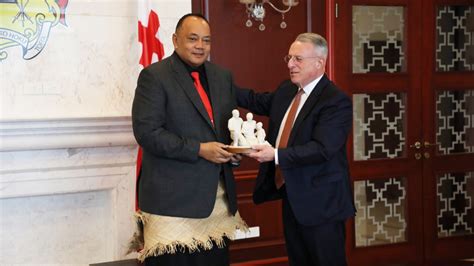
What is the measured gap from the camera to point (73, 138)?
379 cm

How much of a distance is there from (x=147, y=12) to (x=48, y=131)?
0.87m

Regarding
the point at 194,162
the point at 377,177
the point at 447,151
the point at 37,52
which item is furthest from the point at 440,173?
the point at 37,52

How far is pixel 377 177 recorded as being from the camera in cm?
481

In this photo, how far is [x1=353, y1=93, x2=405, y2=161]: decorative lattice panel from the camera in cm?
477

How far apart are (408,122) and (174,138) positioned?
8.01 ft

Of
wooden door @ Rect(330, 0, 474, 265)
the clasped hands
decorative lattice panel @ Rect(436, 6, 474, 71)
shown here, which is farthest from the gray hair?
decorative lattice panel @ Rect(436, 6, 474, 71)

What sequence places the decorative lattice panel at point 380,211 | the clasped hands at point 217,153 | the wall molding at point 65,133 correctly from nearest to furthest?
1. the clasped hands at point 217,153
2. the wall molding at point 65,133
3. the decorative lattice panel at point 380,211

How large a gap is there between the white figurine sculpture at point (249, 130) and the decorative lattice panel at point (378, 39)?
72.1 inches

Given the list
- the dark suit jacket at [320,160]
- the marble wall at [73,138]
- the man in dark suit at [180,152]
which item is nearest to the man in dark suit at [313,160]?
the dark suit jacket at [320,160]

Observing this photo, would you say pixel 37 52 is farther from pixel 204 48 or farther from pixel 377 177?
pixel 377 177

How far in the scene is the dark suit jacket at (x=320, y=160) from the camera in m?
3.10

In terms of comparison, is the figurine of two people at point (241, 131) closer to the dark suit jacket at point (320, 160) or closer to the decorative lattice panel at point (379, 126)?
the dark suit jacket at point (320, 160)

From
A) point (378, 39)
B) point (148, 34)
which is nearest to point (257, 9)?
point (148, 34)

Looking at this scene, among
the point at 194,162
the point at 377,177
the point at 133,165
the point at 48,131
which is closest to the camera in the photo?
the point at 194,162
